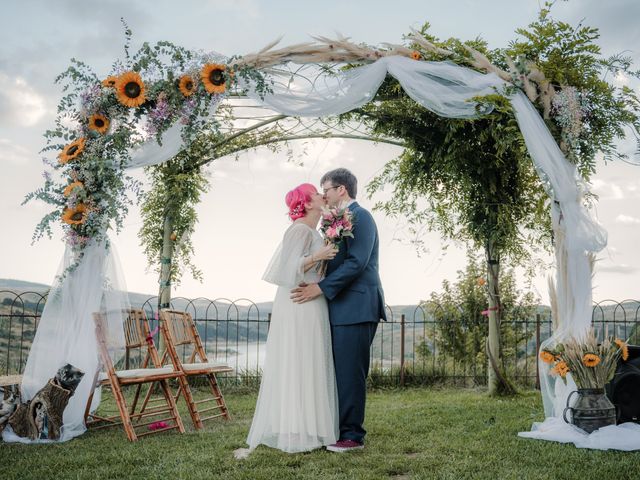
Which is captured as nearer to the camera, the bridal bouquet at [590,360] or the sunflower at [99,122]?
the bridal bouquet at [590,360]

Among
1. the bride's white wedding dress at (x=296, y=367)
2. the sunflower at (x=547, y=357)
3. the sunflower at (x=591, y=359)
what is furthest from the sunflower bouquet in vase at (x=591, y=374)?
the bride's white wedding dress at (x=296, y=367)

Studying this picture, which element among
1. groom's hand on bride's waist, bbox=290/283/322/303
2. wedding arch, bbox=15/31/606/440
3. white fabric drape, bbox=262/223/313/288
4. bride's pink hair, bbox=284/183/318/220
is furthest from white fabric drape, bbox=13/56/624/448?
groom's hand on bride's waist, bbox=290/283/322/303

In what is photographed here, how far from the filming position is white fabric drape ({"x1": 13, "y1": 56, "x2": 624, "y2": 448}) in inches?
214

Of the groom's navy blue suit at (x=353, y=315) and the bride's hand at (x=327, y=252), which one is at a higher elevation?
the bride's hand at (x=327, y=252)

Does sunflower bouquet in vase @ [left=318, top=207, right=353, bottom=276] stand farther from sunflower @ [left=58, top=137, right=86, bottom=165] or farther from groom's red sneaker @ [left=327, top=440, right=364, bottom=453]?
sunflower @ [left=58, top=137, right=86, bottom=165]

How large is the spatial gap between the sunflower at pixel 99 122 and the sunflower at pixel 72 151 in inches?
6.3

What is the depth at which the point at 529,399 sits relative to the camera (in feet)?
25.0

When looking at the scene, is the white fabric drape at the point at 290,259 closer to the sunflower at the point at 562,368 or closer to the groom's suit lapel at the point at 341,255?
the groom's suit lapel at the point at 341,255

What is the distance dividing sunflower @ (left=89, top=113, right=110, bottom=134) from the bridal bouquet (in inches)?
177

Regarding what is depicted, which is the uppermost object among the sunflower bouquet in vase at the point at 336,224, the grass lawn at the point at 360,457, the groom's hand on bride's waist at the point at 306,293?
the sunflower bouquet in vase at the point at 336,224

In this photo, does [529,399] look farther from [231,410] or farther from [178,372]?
[178,372]

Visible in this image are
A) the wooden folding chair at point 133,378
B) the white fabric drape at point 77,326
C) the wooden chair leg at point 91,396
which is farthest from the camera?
the wooden chair leg at point 91,396

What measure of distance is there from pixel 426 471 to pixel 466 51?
14.4 ft

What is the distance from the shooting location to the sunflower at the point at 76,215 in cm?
551
